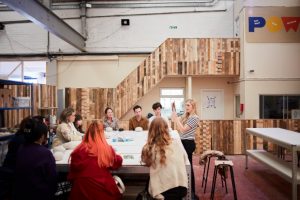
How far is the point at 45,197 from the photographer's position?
2.46m

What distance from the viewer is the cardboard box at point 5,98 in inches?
199

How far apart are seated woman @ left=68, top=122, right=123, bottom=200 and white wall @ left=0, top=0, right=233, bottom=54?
268 inches

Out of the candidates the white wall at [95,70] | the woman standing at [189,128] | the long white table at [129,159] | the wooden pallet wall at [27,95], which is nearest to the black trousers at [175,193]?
the long white table at [129,159]

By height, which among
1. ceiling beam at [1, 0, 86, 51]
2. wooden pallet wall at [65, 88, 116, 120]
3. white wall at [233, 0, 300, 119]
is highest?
ceiling beam at [1, 0, 86, 51]

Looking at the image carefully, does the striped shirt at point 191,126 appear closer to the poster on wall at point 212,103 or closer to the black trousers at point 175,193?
the black trousers at point 175,193

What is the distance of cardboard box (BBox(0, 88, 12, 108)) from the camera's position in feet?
16.6

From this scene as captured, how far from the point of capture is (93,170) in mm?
2400

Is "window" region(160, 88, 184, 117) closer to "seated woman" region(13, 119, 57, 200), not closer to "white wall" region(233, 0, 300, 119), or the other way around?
"white wall" region(233, 0, 300, 119)

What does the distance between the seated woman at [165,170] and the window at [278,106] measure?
5792 millimetres

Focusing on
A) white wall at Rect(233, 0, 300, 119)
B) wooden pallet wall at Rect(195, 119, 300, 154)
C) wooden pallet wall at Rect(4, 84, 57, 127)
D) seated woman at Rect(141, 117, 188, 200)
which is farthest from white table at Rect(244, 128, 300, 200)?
wooden pallet wall at Rect(4, 84, 57, 127)

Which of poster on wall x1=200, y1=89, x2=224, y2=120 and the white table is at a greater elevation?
poster on wall x1=200, y1=89, x2=224, y2=120

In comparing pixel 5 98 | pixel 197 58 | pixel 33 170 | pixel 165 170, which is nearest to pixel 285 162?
pixel 165 170

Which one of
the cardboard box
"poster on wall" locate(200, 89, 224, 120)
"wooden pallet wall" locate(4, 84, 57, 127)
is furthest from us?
"poster on wall" locate(200, 89, 224, 120)

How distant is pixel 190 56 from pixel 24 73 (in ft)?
20.9
